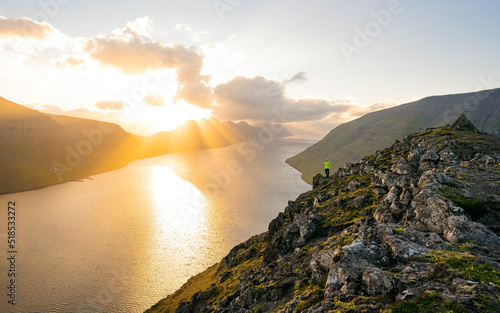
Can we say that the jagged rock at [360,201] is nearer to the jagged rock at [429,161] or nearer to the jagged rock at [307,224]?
the jagged rock at [307,224]

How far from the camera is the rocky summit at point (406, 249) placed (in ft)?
44.0

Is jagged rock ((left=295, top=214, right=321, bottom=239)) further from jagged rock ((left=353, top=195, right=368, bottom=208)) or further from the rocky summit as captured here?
jagged rock ((left=353, top=195, right=368, bottom=208))

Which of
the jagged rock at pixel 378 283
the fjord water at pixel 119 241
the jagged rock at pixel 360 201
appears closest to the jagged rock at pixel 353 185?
the jagged rock at pixel 360 201

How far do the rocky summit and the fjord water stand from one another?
4690 cm

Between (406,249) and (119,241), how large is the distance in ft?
385

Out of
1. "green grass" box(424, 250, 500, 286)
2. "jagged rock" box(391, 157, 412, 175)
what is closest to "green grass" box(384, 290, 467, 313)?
"green grass" box(424, 250, 500, 286)

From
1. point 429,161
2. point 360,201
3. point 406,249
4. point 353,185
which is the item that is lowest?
point 360,201

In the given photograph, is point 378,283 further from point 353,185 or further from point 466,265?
point 353,185

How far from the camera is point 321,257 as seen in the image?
22.9 meters

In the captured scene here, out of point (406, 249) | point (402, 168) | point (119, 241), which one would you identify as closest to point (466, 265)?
point (406, 249)

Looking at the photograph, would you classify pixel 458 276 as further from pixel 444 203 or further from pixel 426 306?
pixel 444 203

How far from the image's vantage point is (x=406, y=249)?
17.3 meters

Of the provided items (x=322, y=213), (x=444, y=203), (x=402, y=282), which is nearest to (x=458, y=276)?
(x=402, y=282)

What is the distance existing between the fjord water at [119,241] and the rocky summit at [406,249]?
4690 centimetres
